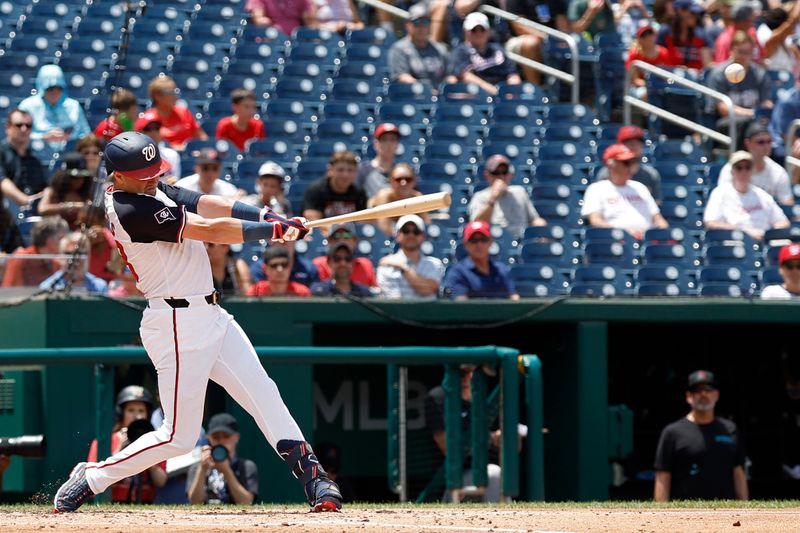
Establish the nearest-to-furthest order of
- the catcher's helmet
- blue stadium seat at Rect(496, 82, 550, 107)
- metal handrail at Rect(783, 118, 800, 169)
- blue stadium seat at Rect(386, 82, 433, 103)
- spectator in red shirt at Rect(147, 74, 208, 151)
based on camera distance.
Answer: the catcher's helmet, spectator in red shirt at Rect(147, 74, 208, 151), blue stadium seat at Rect(386, 82, 433, 103), blue stadium seat at Rect(496, 82, 550, 107), metal handrail at Rect(783, 118, 800, 169)

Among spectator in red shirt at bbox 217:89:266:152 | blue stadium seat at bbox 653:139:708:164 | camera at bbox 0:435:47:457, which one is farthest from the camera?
blue stadium seat at bbox 653:139:708:164

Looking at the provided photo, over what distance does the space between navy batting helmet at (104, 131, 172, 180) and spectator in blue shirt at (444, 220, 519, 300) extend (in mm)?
3841

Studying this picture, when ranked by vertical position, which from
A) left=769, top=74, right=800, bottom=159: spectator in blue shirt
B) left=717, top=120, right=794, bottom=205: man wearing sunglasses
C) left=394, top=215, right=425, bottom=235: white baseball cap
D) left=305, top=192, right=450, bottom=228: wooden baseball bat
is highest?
left=769, top=74, right=800, bottom=159: spectator in blue shirt

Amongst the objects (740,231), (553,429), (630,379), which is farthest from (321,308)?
(740,231)

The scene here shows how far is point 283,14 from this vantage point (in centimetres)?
1302

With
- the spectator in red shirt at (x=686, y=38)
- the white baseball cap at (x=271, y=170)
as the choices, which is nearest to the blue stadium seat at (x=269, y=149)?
the white baseball cap at (x=271, y=170)

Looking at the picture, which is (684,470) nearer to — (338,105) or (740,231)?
(740,231)

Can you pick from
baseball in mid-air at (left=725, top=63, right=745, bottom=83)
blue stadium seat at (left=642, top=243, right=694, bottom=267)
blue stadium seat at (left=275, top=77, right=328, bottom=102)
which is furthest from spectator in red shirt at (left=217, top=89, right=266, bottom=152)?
baseball in mid-air at (left=725, top=63, right=745, bottom=83)

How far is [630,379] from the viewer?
36.0 ft

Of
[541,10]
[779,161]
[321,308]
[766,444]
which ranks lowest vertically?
[766,444]

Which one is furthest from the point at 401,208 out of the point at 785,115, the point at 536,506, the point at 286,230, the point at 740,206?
the point at 785,115

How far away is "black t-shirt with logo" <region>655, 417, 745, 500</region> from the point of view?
8.83 m

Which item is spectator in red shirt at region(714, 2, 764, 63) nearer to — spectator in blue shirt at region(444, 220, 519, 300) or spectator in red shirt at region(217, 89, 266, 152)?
spectator in red shirt at region(217, 89, 266, 152)

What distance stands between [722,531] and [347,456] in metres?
4.83
